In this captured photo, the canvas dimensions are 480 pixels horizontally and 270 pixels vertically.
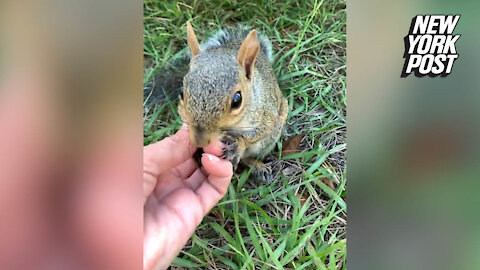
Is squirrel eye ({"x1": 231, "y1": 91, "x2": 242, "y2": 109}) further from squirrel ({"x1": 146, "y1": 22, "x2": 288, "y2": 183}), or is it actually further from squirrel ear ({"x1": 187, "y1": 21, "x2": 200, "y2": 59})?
squirrel ear ({"x1": 187, "y1": 21, "x2": 200, "y2": 59})

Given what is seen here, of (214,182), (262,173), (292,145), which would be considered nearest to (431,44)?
(292,145)

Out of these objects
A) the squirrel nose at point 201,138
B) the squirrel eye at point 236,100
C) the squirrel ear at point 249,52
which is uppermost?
the squirrel ear at point 249,52

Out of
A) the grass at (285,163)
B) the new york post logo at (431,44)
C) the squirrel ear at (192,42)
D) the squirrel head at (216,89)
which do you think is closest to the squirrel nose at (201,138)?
the squirrel head at (216,89)

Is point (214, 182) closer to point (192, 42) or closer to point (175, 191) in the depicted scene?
point (175, 191)

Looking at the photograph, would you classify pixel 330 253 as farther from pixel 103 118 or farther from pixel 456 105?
pixel 103 118

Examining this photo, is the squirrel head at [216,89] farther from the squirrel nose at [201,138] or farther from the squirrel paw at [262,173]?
the squirrel paw at [262,173]

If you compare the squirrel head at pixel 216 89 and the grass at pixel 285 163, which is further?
the grass at pixel 285 163
